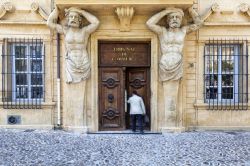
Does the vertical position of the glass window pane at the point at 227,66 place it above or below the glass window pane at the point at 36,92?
above

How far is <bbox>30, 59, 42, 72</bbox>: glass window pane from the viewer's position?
1230 cm

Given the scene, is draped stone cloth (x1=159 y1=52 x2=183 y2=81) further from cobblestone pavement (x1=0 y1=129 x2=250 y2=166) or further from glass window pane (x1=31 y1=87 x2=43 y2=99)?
glass window pane (x1=31 y1=87 x2=43 y2=99)

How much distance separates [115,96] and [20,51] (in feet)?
11.3

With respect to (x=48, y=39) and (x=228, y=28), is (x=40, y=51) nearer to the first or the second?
(x=48, y=39)

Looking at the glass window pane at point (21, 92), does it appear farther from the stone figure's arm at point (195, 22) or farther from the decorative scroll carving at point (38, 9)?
the stone figure's arm at point (195, 22)

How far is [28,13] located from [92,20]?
2.18 metres

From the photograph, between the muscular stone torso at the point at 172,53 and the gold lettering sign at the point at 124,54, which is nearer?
the muscular stone torso at the point at 172,53

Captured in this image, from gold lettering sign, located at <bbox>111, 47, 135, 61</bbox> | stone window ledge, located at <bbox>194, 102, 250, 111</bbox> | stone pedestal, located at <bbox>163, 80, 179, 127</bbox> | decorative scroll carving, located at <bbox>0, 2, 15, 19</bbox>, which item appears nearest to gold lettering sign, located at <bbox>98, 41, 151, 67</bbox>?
gold lettering sign, located at <bbox>111, 47, 135, 61</bbox>

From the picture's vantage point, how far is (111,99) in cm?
1230

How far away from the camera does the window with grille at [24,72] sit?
40.2 ft

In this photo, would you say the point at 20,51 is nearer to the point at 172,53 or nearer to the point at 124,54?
the point at 124,54

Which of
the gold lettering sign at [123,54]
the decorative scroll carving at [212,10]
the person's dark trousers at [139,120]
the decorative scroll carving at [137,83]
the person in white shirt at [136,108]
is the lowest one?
the person's dark trousers at [139,120]

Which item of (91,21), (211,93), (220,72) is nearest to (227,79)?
(220,72)

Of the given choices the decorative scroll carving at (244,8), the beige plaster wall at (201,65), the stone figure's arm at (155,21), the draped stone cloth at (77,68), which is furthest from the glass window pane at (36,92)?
the decorative scroll carving at (244,8)
